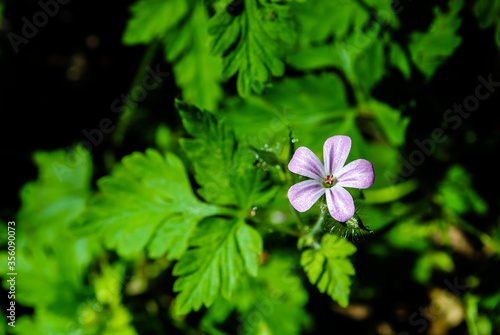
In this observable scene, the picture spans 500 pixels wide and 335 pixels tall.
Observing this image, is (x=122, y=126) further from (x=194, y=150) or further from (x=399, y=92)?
(x=399, y=92)

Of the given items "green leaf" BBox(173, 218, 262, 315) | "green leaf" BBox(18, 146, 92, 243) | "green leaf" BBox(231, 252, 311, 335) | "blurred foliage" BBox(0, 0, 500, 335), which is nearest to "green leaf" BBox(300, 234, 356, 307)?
"blurred foliage" BBox(0, 0, 500, 335)

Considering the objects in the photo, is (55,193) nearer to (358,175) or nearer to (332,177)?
(332,177)

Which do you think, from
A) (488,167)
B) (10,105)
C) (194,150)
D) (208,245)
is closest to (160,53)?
(10,105)

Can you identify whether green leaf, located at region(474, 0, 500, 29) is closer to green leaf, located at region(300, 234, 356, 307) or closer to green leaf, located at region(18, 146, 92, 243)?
green leaf, located at region(300, 234, 356, 307)

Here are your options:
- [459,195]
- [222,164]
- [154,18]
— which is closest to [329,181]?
[222,164]

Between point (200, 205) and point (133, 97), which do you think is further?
point (133, 97)
